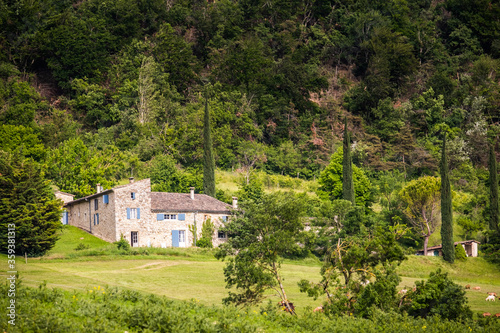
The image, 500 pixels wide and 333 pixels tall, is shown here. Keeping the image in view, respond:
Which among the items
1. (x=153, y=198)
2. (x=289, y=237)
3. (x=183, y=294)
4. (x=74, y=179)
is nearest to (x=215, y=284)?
(x=183, y=294)

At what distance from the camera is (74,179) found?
62.0 meters

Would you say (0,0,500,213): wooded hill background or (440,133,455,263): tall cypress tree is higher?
(0,0,500,213): wooded hill background

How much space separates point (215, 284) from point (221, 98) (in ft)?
165

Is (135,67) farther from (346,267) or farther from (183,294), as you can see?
(346,267)

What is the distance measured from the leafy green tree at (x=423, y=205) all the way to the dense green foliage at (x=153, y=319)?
36.5 metres

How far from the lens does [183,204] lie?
55688mm

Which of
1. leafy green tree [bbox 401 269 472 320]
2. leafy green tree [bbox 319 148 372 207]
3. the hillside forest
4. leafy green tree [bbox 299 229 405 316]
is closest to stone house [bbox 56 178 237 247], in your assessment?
the hillside forest

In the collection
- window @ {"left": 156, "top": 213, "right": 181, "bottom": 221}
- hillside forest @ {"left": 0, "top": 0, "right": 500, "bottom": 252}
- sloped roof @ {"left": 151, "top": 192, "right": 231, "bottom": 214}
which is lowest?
window @ {"left": 156, "top": 213, "right": 181, "bottom": 221}

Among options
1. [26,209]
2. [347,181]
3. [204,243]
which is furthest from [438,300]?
[347,181]

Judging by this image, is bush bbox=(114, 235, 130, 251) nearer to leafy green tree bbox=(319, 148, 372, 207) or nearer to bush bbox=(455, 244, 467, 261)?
leafy green tree bbox=(319, 148, 372, 207)

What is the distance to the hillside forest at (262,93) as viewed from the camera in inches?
2667

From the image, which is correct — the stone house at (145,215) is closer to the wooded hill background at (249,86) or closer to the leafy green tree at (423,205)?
the wooded hill background at (249,86)

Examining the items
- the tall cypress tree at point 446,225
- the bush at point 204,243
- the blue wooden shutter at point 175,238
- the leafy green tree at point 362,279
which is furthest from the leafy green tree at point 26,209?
the tall cypress tree at point 446,225

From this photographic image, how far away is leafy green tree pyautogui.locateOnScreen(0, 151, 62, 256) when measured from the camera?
42.4 meters
